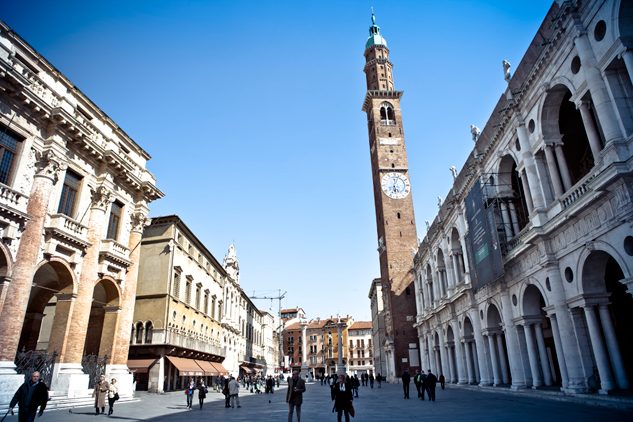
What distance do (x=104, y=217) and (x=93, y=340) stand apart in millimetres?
7004

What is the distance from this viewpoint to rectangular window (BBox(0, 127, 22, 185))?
14820 mm

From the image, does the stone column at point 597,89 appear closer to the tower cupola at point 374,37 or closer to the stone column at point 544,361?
the stone column at point 544,361

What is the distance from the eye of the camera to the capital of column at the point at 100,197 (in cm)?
1959

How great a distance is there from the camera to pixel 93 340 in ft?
70.7

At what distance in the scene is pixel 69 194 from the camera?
60.2 ft

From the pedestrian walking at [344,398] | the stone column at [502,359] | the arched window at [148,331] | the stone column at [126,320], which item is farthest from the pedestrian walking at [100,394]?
the stone column at [502,359]

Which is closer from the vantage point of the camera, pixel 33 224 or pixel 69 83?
pixel 33 224

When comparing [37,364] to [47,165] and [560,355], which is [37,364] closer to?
[47,165]

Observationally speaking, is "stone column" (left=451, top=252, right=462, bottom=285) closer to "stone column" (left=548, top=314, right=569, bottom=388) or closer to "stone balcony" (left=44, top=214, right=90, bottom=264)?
"stone column" (left=548, top=314, right=569, bottom=388)

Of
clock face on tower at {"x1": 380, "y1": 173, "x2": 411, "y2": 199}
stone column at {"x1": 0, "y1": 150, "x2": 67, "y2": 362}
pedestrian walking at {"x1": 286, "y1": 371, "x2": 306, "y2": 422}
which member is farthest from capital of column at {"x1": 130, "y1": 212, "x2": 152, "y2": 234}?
clock face on tower at {"x1": 380, "y1": 173, "x2": 411, "y2": 199}

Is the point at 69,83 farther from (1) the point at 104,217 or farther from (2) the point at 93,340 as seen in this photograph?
(2) the point at 93,340

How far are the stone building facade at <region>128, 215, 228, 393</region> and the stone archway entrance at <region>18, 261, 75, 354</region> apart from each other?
6816 millimetres

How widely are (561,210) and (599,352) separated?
4.85 meters

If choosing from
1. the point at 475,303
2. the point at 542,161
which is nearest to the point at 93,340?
the point at 475,303
